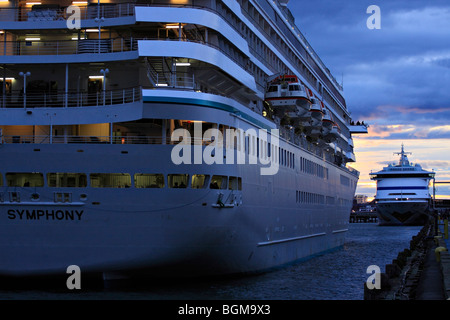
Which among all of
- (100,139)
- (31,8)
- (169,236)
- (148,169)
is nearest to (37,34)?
(31,8)

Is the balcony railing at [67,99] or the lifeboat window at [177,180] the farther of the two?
the balcony railing at [67,99]

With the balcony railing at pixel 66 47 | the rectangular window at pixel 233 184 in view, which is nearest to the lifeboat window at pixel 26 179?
the balcony railing at pixel 66 47

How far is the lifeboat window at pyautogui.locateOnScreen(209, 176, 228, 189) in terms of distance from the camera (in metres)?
22.3

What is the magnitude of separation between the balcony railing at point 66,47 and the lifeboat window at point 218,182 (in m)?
5.17

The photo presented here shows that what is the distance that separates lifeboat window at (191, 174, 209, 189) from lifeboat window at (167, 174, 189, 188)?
271mm

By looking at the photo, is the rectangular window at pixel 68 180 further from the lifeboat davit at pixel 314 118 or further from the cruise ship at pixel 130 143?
the lifeboat davit at pixel 314 118

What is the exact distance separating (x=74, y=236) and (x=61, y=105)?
466 cm

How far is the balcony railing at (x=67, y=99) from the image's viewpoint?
73.7 feet

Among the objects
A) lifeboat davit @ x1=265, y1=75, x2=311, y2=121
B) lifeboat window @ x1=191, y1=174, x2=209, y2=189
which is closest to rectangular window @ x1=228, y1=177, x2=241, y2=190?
lifeboat window @ x1=191, y1=174, x2=209, y2=189

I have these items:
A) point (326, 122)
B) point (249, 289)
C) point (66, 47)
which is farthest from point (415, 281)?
point (326, 122)

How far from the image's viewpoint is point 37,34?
24.1m

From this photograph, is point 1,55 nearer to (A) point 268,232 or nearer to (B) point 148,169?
(B) point 148,169

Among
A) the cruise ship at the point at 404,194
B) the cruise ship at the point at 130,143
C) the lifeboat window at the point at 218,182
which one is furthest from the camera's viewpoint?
the cruise ship at the point at 404,194

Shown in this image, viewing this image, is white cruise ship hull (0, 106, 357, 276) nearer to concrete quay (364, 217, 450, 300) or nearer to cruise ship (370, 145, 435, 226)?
concrete quay (364, 217, 450, 300)
